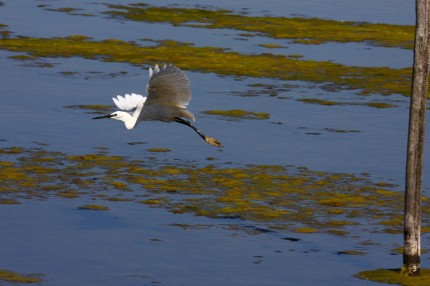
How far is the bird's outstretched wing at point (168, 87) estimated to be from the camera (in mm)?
11005

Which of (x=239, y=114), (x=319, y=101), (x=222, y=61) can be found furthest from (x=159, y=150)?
(x=222, y=61)

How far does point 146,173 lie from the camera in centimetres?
1334

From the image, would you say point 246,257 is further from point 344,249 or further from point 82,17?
point 82,17

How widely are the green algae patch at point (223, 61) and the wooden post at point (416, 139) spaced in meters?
9.64

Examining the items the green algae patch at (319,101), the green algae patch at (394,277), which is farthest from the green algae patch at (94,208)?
the green algae patch at (319,101)

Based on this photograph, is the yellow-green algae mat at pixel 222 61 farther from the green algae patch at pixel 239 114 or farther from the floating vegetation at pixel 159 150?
the floating vegetation at pixel 159 150

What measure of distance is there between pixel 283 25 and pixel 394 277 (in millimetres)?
16849

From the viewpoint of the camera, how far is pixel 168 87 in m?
11.5

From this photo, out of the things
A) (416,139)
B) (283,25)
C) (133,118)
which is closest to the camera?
(416,139)

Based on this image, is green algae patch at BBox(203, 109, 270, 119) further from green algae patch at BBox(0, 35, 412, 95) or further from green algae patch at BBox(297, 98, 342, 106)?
green algae patch at BBox(0, 35, 412, 95)

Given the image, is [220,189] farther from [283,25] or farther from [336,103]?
[283,25]

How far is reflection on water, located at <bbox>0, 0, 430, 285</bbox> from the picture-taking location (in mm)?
10281

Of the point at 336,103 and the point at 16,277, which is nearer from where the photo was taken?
the point at 16,277

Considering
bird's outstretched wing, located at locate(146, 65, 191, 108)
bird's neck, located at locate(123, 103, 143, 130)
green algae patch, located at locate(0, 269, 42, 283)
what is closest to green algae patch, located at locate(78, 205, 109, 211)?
bird's neck, located at locate(123, 103, 143, 130)
